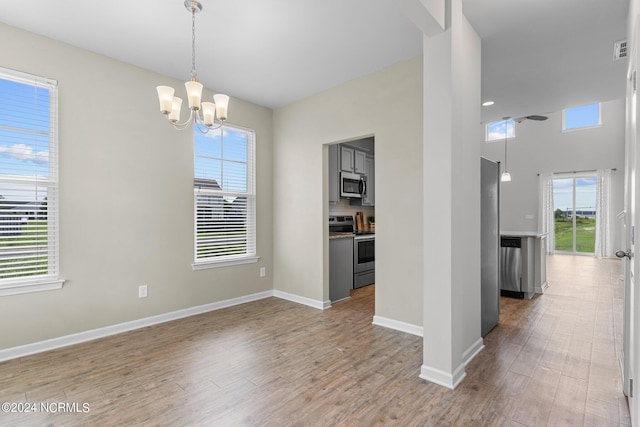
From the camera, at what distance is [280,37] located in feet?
9.68

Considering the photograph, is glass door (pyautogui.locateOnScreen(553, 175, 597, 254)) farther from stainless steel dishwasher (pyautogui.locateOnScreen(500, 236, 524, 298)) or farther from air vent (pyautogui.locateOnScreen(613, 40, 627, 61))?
air vent (pyautogui.locateOnScreen(613, 40, 627, 61))

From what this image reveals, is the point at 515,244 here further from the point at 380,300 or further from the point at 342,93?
the point at 342,93

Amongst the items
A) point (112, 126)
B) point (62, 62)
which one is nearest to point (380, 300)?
point (112, 126)

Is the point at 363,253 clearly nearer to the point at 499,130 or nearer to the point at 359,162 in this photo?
the point at 359,162

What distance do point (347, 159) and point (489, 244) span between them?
2728mm

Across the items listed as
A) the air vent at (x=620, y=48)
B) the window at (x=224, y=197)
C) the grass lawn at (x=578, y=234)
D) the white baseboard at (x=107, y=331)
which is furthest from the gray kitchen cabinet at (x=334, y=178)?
the grass lawn at (x=578, y=234)

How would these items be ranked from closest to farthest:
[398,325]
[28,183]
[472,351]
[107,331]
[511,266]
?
[472,351] < [28,183] < [107,331] < [398,325] < [511,266]

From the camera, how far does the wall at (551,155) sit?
823 cm

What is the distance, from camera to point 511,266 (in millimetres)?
4625

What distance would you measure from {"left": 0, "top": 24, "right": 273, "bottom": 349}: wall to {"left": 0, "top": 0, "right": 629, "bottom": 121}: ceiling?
232mm

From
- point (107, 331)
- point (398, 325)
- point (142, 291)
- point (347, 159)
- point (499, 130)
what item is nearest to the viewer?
point (107, 331)

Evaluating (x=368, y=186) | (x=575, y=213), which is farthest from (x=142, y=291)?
(x=575, y=213)

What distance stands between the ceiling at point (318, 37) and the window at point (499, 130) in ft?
20.6

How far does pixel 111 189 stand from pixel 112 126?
0.66 meters
